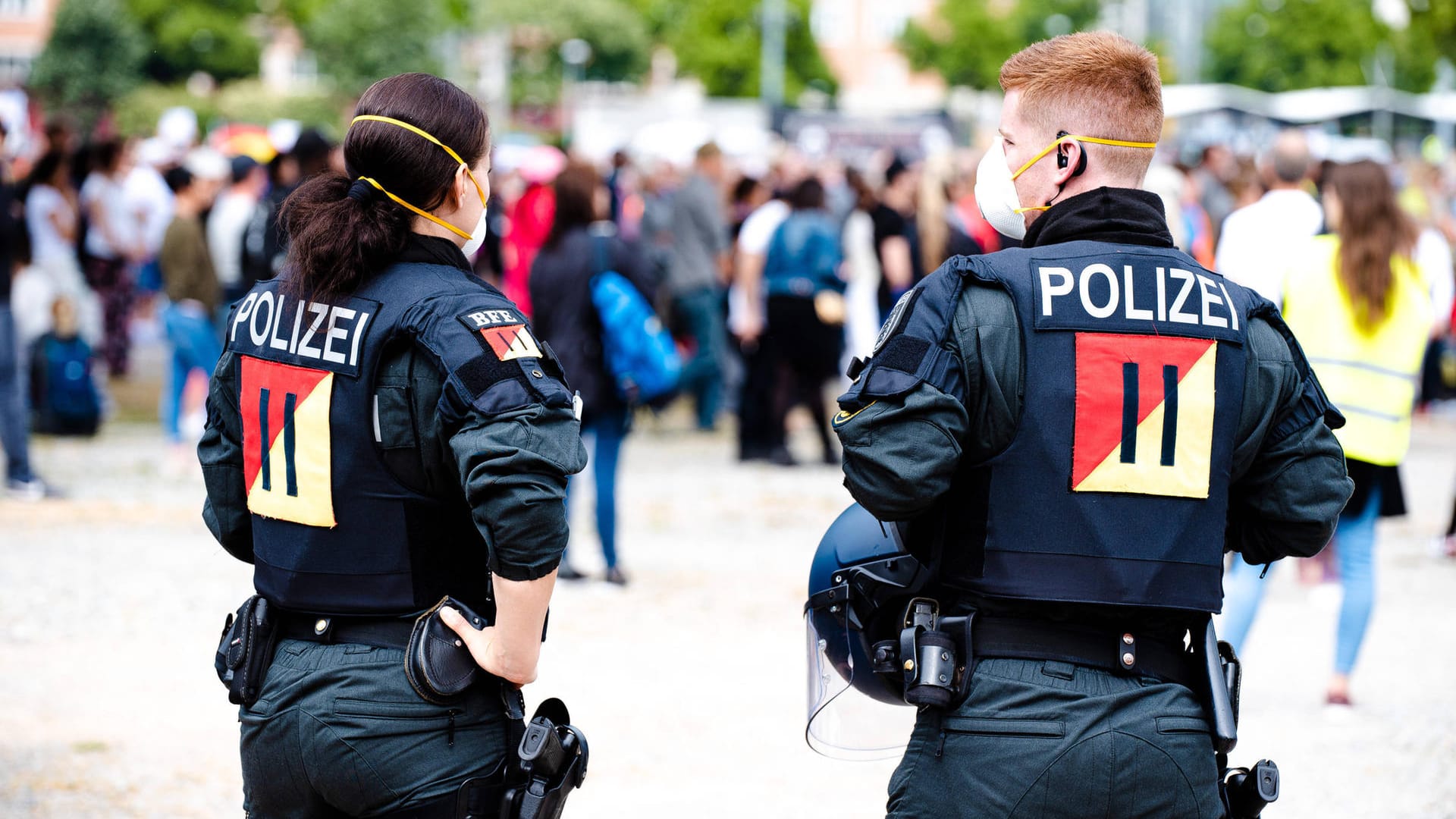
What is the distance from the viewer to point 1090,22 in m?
59.4

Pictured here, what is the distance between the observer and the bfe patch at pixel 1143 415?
2.60 metres

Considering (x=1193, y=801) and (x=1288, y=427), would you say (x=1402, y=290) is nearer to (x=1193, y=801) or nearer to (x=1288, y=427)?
(x=1288, y=427)

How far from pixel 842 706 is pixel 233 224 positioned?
8.00 meters

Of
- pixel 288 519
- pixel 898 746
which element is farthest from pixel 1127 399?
pixel 288 519

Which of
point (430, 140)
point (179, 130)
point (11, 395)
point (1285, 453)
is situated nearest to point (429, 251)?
point (430, 140)

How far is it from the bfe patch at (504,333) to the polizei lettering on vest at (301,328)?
19 centimetres

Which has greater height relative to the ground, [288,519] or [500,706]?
[288,519]

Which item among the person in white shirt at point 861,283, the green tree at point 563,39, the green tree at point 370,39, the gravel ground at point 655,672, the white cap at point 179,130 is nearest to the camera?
the gravel ground at point 655,672

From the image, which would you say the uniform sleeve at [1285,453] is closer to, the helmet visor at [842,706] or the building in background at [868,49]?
the helmet visor at [842,706]

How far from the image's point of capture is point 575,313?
7.59m

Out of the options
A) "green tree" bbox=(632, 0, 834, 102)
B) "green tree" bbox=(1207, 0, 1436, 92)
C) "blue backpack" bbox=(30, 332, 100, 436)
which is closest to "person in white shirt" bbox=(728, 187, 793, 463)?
"blue backpack" bbox=(30, 332, 100, 436)

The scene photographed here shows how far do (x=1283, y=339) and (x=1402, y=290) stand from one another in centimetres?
360

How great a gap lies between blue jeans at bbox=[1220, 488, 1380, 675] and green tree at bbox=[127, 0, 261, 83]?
69138 millimetres

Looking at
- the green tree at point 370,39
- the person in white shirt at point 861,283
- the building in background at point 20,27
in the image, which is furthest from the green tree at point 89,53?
the person in white shirt at point 861,283
